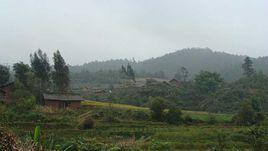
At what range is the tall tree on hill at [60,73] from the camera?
62.0 m

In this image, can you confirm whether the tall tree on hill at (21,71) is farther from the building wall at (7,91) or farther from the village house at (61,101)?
the village house at (61,101)

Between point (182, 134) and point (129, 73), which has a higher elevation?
point (129, 73)

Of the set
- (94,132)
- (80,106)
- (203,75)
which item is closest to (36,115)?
(94,132)

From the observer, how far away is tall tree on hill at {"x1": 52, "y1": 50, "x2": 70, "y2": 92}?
2442 inches

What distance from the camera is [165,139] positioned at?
36.2 metres

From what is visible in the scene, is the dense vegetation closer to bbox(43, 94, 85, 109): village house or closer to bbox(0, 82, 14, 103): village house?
bbox(0, 82, 14, 103): village house

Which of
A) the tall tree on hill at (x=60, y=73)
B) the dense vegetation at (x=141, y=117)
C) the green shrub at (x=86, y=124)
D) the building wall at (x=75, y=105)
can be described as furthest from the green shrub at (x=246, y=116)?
the tall tree on hill at (x=60, y=73)

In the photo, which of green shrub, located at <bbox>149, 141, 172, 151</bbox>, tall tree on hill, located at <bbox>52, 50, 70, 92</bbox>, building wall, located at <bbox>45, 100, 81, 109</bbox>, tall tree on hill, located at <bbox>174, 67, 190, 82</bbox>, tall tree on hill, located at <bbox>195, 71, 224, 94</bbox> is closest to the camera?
green shrub, located at <bbox>149, 141, 172, 151</bbox>

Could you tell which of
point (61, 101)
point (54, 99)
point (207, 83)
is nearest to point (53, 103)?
point (54, 99)

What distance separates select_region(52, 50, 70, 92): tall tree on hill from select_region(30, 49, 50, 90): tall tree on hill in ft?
4.62

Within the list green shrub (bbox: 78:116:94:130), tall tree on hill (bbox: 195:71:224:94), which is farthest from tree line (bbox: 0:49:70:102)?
tall tree on hill (bbox: 195:71:224:94)

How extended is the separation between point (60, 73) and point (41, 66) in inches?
128

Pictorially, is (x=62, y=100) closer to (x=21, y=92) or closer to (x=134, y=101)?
(x=21, y=92)

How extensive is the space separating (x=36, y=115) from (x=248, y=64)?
194ft
